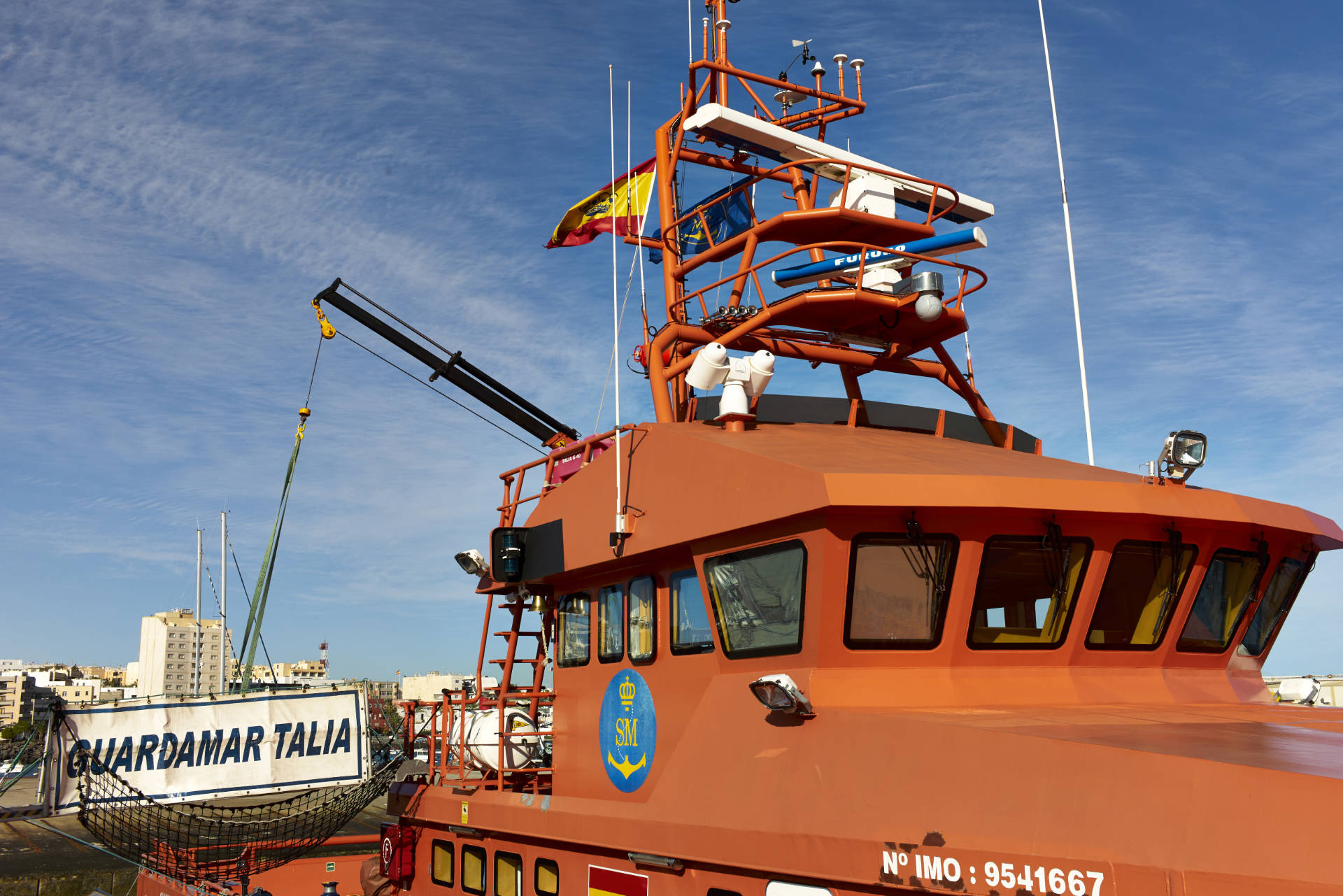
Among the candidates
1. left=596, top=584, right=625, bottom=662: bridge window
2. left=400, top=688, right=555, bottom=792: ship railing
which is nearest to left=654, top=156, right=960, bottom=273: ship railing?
left=596, top=584, right=625, bottom=662: bridge window

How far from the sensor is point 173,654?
17688 centimetres

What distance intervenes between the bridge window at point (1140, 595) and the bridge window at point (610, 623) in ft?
12.6

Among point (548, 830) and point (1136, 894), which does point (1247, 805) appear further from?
point (548, 830)

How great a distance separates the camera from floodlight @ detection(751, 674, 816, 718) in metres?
5.97

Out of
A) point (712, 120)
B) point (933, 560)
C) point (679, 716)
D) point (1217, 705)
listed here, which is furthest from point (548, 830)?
point (712, 120)

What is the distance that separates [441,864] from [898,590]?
6.78m

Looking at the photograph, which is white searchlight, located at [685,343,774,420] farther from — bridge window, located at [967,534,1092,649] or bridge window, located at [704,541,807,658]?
bridge window, located at [967,534,1092,649]

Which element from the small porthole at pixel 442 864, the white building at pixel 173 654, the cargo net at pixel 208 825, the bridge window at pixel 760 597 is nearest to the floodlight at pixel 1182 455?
the bridge window at pixel 760 597

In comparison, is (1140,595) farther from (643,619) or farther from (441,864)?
(441,864)

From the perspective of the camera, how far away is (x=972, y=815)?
492cm

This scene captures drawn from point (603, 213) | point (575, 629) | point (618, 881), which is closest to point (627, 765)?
point (618, 881)

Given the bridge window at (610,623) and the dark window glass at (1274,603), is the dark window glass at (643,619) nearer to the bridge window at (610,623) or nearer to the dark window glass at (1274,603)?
the bridge window at (610,623)

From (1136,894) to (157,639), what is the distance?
16915 cm

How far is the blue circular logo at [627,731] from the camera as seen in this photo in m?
8.05
